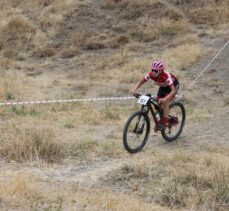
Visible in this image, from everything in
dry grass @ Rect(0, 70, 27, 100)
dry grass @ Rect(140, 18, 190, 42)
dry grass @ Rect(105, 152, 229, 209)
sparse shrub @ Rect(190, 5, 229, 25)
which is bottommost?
dry grass @ Rect(0, 70, 27, 100)

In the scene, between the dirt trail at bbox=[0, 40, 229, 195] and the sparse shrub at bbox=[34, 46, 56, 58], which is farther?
the sparse shrub at bbox=[34, 46, 56, 58]

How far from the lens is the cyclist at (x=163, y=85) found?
873cm

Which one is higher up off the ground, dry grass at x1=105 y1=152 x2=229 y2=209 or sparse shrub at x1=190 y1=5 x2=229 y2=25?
sparse shrub at x1=190 y1=5 x2=229 y2=25

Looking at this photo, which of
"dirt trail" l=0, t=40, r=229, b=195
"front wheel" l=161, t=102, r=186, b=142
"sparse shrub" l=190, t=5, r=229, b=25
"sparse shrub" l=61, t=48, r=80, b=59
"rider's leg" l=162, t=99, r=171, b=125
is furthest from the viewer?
"sparse shrub" l=190, t=5, r=229, b=25

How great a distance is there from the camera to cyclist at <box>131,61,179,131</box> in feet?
28.7

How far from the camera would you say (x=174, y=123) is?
31.3 ft

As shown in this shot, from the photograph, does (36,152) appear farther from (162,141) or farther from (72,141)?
(162,141)

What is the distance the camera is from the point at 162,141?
380 inches

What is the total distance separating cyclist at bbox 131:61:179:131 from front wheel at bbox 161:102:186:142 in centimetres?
21

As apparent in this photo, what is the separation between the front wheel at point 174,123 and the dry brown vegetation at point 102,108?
0.18m

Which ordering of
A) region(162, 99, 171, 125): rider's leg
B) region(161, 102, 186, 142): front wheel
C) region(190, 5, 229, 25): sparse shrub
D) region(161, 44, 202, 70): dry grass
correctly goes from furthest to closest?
region(190, 5, 229, 25): sparse shrub, region(161, 44, 202, 70): dry grass, region(161, 102, 186, 142): front wheel, region(162, 99, 171, 125): rider's leg

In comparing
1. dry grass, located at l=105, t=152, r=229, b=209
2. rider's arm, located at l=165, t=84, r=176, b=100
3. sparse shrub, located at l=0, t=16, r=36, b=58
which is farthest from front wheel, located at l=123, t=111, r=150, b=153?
sparse shrub, located at l=0, t=16, r=36, b=58

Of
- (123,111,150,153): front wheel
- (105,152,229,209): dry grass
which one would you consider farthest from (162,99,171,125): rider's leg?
(105,152,229,209): dry grass

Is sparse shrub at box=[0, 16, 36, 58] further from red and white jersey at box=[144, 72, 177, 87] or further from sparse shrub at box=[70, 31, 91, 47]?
red and white jersey at box=[144, 72, 177, 87]
